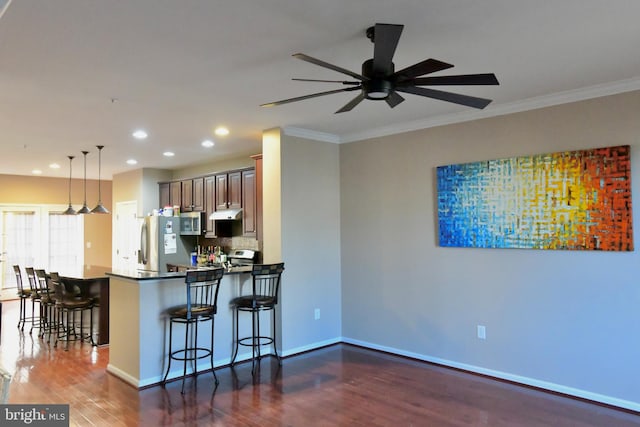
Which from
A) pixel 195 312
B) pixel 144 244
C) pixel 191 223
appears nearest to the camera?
pixel 195 312

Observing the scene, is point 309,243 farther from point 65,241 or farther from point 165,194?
point 65,241

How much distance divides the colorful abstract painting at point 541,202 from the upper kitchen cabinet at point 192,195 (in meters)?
4.15

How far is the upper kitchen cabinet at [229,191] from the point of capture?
639 cm

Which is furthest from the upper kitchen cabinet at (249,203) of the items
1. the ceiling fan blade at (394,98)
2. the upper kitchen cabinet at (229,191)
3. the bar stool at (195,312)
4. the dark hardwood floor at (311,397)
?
the ceiling fan blade at (394,98)

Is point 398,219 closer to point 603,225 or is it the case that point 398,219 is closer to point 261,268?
point 261,268

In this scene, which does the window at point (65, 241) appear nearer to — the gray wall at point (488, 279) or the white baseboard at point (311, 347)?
the white baseboard at point (311, 347)

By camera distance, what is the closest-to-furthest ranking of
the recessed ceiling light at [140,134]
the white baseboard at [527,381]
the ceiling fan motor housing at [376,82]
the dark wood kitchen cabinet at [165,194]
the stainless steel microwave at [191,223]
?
the ceiling fan motor housing at [376,82] < the white baseboard at [527,381] < the recessed ceiling light at [140,134] < the stainless steel microwave at [191,223] < the dark wood kitchen cabinet at [165,194]

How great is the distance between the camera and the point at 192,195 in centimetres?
748

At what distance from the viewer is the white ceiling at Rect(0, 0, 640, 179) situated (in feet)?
7.74

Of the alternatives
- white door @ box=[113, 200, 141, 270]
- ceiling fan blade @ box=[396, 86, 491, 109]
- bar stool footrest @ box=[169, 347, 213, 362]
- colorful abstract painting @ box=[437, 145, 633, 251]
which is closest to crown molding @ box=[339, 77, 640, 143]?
colorful abstract painting @ box=[437, 145, 633, 251]

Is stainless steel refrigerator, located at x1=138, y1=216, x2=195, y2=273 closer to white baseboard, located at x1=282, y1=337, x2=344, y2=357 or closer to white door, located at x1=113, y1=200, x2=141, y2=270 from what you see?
white door, located at x1=113, y1=200, x2=141, y2=270

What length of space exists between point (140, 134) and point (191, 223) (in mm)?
2355

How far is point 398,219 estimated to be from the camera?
16.6 feet

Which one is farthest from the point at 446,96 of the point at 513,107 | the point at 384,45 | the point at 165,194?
the point at 165,194
